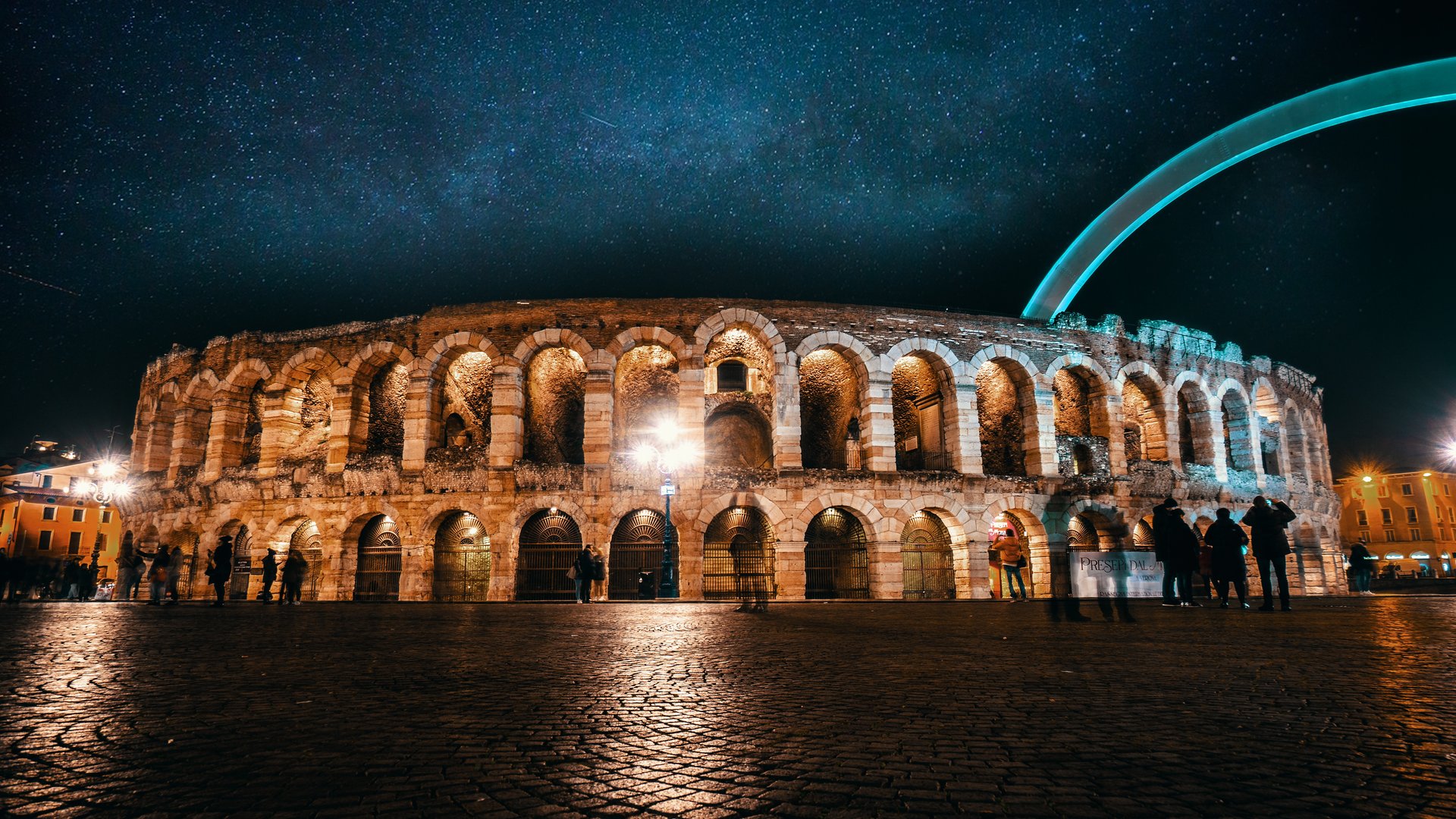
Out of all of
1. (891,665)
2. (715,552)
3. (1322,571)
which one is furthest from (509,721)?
(1322,571)

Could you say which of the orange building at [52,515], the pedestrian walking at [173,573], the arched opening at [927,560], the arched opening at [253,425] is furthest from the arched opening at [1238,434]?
the orange building at [52,515]

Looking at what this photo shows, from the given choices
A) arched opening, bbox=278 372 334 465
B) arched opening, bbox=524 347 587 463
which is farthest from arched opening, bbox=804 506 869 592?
arched opening, bbox=278 372 334 465

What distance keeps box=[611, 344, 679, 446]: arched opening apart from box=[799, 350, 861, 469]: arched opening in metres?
4.07

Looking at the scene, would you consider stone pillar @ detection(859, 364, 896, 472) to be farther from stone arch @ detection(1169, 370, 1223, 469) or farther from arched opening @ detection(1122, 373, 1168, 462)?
stone arch @ detection(1169, 370, 1223, 469)

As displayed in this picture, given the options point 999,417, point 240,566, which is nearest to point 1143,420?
point 999,417

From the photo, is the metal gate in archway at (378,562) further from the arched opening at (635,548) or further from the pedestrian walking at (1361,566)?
the pedestrian walking at (1361,566)

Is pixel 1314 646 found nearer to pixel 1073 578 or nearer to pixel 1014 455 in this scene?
pixel 1073 578

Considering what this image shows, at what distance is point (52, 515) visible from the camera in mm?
49156

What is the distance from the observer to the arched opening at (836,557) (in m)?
20.7

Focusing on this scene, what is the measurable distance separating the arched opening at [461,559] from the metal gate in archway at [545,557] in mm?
1067

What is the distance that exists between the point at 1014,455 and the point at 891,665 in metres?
19.3

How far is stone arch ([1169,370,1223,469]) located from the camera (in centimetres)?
2405

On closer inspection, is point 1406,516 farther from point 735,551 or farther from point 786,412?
point 735,551

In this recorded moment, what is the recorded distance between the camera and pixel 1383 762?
2.69 meters
